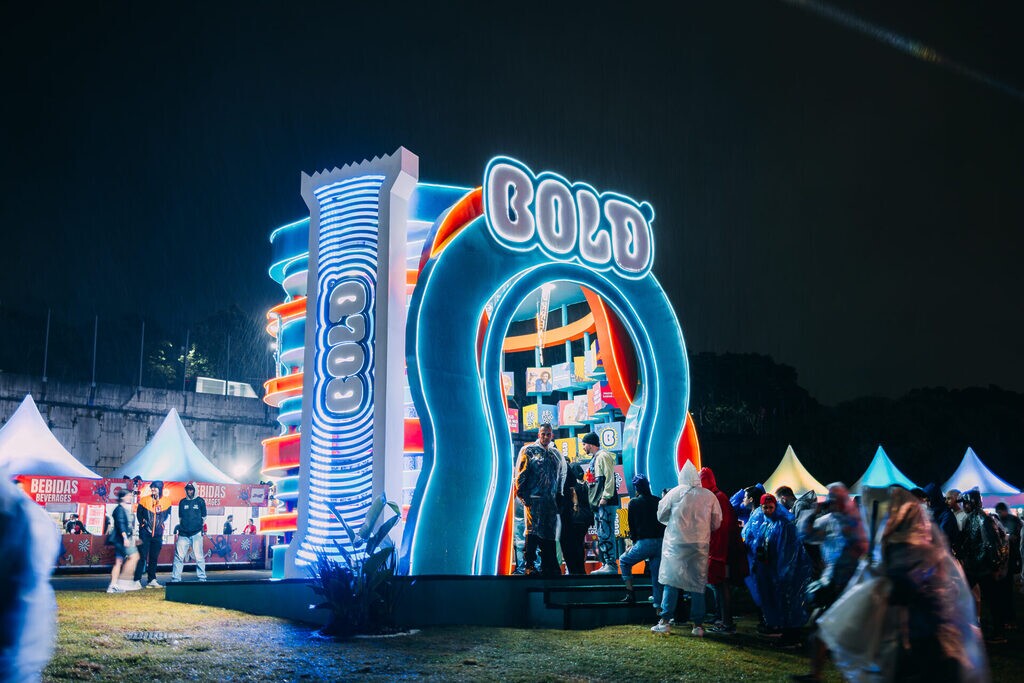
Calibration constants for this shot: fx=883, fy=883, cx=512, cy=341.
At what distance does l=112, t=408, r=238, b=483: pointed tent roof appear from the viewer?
24.5 m

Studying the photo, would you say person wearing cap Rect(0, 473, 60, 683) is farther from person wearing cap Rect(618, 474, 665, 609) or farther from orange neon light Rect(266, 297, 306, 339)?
orange neon light Rect(266, 297, 306, 339)

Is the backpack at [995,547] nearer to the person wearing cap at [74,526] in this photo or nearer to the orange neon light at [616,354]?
the orange neon light at [616,354]

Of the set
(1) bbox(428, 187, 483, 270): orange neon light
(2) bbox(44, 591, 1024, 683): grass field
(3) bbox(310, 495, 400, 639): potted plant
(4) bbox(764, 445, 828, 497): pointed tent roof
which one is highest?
(1) bbox(428, 187, 483, 270): orange neon light

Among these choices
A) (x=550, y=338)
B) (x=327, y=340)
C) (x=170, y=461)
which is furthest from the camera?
(x=170, y=461)

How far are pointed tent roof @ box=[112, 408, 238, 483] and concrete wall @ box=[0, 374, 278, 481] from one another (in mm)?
7513

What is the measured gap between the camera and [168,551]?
24609mm

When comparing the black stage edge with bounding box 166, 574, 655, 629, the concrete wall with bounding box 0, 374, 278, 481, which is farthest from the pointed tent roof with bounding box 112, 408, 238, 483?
the black stage edge with bounding box 166, 574, 655, 629

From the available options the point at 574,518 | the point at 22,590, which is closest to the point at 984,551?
the point at 574,518

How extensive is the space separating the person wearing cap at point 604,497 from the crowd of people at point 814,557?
2 cm

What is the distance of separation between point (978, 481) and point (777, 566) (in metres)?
21.1

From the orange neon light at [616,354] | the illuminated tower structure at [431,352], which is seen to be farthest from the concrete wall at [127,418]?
the illuminated tower structure at [431,352]

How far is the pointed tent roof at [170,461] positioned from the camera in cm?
2452

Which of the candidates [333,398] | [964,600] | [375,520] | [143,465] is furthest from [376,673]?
[143,465]

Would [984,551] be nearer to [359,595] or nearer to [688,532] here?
[688,532]
